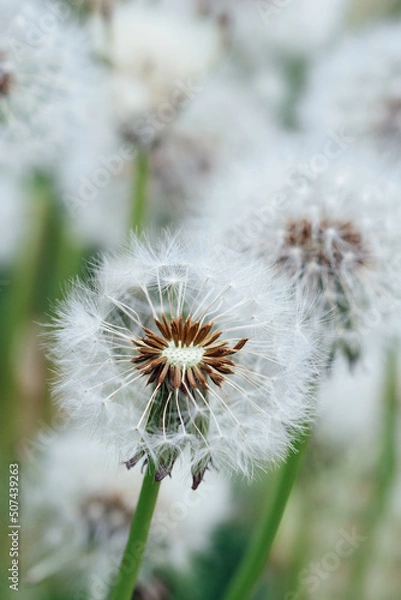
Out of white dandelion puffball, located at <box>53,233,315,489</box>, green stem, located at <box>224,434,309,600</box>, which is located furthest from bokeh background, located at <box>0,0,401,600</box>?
white dandelion puffball, located at <box>53,233,315,489</box>

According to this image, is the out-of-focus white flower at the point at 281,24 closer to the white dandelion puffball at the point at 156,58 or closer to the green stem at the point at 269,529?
the white dandelion puffball at the point at 156,58

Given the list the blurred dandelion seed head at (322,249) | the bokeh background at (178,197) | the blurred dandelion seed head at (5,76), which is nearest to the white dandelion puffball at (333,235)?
the blurred dandelion seed head at (322,249)

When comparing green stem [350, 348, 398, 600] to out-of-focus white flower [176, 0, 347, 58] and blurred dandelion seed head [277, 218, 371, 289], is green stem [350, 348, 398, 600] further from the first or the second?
out-of-focus white flower [176, 0, 347, 58]

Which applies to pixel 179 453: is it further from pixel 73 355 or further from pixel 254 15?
pixel 254 15

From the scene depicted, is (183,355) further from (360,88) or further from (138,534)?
(360,88)

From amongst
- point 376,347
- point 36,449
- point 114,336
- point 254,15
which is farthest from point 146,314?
point 254,15
